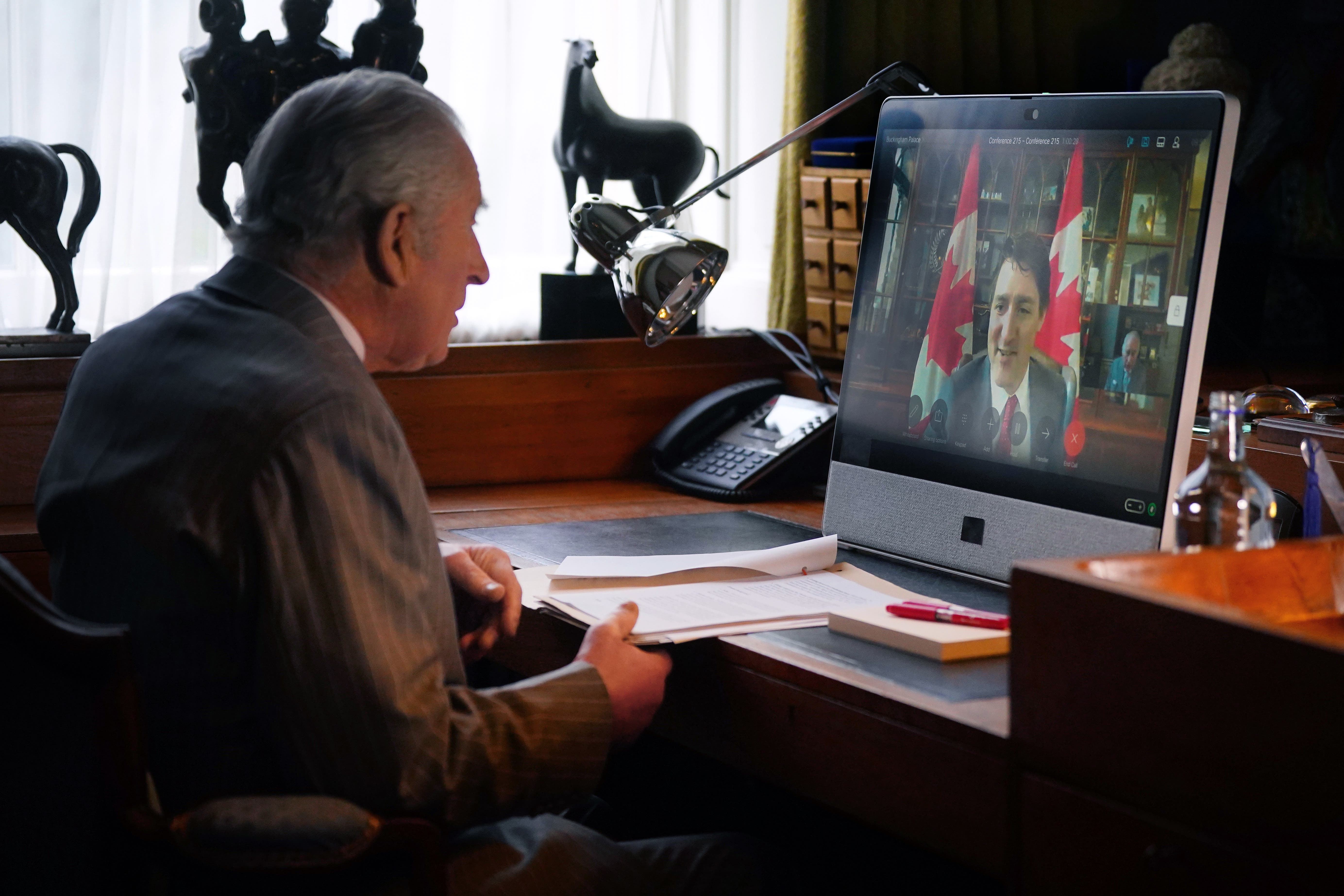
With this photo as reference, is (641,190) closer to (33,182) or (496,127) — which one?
(496,127)

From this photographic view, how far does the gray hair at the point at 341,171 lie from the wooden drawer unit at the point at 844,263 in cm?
110

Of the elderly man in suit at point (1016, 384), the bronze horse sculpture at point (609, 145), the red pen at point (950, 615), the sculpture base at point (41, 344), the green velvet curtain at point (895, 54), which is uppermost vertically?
the green velvet curtain at point (895, 54)

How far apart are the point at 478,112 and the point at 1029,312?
3.88ft

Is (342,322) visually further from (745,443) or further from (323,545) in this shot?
(745,443)

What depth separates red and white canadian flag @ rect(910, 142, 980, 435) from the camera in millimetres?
1378

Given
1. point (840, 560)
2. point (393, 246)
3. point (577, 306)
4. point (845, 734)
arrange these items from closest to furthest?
point (845, 734) < point (393, 246) < point (840, 560) < point (577, 306)

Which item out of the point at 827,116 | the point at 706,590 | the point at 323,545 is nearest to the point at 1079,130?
the point at 827,116

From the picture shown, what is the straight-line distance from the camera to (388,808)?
957 mm

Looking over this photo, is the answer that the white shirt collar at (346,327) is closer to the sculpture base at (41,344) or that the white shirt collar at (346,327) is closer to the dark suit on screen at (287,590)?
the dark suit on screen at (287,590)

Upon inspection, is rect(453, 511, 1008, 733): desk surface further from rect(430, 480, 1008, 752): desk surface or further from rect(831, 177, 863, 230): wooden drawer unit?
rect(831, 177, 863, 230): wooden drawer unit

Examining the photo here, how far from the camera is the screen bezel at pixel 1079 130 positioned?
117 cm

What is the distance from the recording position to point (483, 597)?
1.27m

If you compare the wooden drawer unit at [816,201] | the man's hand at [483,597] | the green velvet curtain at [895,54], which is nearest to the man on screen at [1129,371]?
the man's hand at [483,597]

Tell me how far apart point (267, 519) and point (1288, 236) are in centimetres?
199
